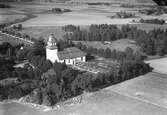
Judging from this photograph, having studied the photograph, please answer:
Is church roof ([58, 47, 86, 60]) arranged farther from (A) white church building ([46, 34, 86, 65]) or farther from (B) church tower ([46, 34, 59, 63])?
(B) church tower ([46, 34, 59, 63])

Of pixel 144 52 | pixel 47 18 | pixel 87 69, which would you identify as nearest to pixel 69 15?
pixel 47 18

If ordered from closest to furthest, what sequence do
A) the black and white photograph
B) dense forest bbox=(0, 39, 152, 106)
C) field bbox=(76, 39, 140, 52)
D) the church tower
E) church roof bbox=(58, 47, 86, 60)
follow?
the black and white photograph
dense forest bbox=(0, 39, 152, 106)
the church tower
church roof bbox=(58, 47, 86, 60)
field bbox=(76, 39, 140, 52)

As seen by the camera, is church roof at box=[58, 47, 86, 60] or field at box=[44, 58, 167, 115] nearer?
field at box=[44, 58, 167, 115]

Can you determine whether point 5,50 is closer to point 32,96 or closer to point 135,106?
point 32,96

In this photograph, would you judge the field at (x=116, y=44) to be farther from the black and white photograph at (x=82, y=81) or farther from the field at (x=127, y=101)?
the field at (x=127, y=101)

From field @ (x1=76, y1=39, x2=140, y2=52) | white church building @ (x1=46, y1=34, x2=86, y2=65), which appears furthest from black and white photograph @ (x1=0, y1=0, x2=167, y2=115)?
field @ (x1=76, y1=39, x2=140, y2=52)

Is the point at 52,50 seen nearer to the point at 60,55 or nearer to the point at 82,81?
the point at 60,55

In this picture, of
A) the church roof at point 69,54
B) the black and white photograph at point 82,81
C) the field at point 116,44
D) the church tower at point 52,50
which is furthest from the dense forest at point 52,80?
the field at point 116,44

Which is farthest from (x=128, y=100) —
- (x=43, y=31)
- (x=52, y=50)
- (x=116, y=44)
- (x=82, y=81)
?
(x=43, y=31)
